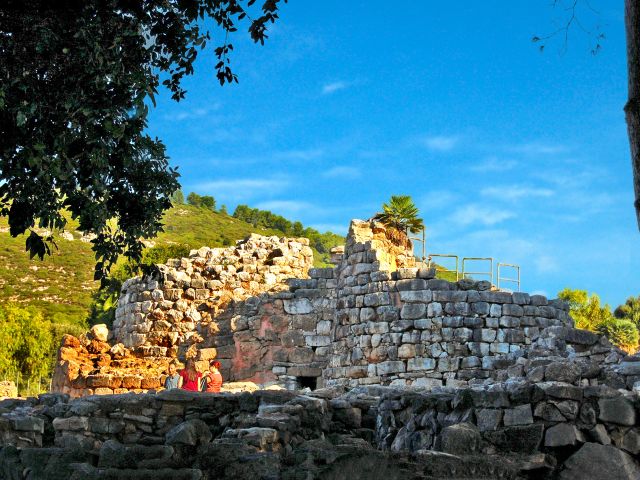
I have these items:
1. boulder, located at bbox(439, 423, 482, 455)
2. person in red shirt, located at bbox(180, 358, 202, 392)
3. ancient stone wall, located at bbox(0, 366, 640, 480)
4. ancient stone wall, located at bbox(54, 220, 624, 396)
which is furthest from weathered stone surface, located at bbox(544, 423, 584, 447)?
person in red shirt, located at bbox(180, 358, 202, 392)

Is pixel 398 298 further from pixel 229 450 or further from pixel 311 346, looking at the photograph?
pixel 229 450

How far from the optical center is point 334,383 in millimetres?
18984

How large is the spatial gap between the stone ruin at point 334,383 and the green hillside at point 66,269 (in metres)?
24.7

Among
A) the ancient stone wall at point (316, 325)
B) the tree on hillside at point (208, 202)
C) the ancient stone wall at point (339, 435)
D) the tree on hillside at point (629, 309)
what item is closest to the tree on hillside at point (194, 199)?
the tree on hillside at point (208, 202)

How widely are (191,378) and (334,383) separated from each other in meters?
2.90

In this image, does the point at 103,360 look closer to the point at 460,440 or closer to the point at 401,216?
the point at 401,216

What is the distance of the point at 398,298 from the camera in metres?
18.5

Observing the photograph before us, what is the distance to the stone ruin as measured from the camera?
Answer: 7125 mm

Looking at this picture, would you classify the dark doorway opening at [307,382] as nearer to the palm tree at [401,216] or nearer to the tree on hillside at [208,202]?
the palm tree at [401,216]

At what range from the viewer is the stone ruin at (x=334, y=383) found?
7125 mm

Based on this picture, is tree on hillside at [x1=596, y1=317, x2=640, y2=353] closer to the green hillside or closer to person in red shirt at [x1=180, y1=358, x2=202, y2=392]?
the green hillside

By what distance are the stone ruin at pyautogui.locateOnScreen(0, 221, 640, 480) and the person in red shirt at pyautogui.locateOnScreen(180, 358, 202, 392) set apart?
78cm

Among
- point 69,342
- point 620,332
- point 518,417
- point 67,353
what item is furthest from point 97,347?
point 620,332

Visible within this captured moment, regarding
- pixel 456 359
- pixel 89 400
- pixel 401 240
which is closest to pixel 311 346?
pixel 401 240
